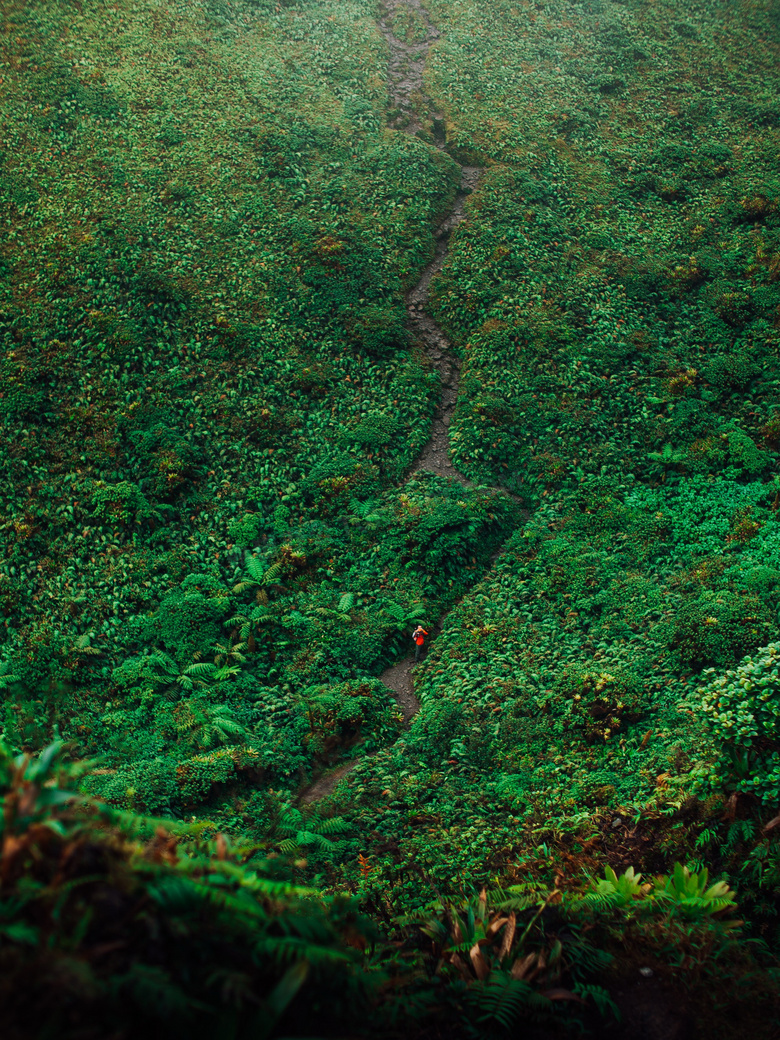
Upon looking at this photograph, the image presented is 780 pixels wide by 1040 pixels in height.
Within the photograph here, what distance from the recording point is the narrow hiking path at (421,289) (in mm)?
15383

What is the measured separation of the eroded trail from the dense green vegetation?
48 centimetres

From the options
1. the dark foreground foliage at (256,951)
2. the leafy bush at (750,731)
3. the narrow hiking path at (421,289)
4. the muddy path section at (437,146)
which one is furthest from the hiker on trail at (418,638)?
the dark foreground foliage at (256,951)

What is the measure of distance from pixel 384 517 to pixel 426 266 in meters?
13.2

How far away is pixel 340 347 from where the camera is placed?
23547 mm

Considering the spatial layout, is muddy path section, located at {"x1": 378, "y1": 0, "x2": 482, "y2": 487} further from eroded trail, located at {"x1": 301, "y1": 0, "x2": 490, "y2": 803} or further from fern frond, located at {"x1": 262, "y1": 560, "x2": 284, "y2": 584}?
fern frond, located at {"x1": 262, "y1": 560, "x2": 284, "y2": 584}

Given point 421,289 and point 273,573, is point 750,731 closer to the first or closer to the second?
point 273,573

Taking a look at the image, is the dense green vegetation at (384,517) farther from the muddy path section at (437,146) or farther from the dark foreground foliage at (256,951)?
the muddy path section at (437,146)

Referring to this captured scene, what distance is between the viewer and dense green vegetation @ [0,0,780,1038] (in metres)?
6.30

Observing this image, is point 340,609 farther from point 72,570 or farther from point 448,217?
point 448,217

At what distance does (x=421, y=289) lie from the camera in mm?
A: 25969

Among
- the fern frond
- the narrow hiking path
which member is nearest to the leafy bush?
the narrow hiking path

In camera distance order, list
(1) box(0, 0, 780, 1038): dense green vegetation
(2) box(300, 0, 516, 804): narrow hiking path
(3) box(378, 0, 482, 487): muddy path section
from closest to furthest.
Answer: (1) box(0, 0, 780, 1038): dense green vegetation
(2) box(300, 0, 516, 804): narrow hiking path
(3) box(378, 0, 482, 487): muddy path section

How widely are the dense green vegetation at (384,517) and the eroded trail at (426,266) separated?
48cm

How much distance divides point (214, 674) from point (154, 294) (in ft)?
47.3
